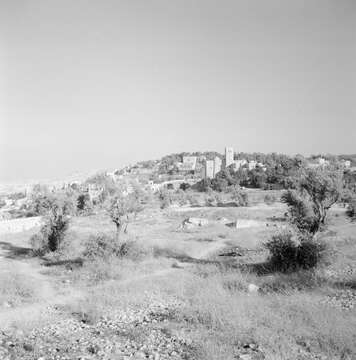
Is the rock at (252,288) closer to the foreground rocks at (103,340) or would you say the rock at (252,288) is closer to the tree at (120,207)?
the foreground rocks at (103,340)

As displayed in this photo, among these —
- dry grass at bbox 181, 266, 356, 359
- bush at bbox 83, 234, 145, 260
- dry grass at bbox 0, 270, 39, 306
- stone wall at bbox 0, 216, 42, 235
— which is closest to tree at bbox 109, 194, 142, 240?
bush at bbox 83, 234, 145, 260

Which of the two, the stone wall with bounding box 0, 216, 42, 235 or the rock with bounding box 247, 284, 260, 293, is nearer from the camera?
the rock with bounding box 247, 284, 260, 293

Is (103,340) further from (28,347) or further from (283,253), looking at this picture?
(283,253)

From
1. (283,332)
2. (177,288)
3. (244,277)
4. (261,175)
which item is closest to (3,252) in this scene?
(177,288)

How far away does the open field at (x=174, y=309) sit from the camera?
21.9ft

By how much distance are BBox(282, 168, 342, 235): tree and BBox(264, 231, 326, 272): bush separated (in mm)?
2761

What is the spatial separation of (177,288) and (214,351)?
15.4 feet

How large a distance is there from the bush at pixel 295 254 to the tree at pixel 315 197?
2761mm

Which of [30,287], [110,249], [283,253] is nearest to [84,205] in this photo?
[110,249]

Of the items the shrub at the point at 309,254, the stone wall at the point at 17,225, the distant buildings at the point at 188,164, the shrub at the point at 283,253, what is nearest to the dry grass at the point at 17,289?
the shrub at the point at 283,253

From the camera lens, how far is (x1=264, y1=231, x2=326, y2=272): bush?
42.4 feet

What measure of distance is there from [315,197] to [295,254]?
14.8 feet

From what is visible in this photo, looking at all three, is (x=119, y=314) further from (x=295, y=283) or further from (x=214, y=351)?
(x=295, y=283)

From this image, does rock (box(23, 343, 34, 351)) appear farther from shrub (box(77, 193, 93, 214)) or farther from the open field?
shrub (box(77, 193, 93, 214))
